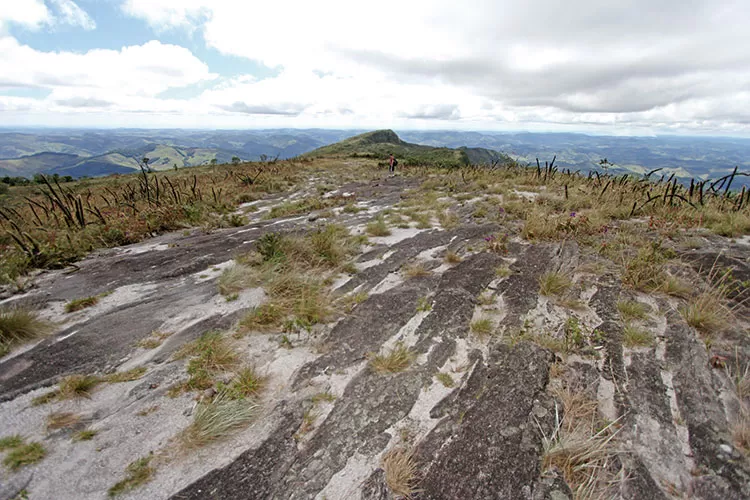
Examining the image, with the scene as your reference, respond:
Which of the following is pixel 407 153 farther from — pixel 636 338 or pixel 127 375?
pixel 127 375

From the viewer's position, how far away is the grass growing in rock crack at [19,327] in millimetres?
4426

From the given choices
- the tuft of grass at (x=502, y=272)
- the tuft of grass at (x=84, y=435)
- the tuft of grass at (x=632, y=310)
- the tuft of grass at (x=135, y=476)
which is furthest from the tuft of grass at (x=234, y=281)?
the tuft of grass at (x=632, y=310)

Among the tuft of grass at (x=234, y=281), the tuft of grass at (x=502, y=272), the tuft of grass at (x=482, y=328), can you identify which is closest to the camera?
the tuft of grass at (x=482, y=328)

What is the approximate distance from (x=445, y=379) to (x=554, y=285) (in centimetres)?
287

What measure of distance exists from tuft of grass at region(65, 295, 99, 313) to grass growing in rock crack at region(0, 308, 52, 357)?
51 cm

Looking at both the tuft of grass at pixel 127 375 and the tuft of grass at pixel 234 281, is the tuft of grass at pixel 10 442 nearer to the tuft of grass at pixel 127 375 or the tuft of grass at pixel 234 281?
the tuft of grass at pixel 127 375

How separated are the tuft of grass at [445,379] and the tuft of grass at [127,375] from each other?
12.0 feet

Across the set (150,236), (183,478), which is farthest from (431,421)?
(150,236)

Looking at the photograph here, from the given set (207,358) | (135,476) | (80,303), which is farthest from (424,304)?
(80,303)

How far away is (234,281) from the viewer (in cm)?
594

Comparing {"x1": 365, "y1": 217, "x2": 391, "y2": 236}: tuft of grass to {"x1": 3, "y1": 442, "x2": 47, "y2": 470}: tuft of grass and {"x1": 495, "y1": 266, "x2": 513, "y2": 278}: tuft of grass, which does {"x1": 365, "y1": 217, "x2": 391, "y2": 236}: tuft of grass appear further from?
{"x1": 3, "y1": 442, "x2": 47, "y2": 470}: tuft of grass

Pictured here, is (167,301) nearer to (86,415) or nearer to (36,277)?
(86,415)

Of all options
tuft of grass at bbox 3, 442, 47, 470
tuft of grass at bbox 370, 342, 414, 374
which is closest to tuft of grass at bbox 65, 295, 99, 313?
tuft of grass at bbox 3, 442, 47, 470

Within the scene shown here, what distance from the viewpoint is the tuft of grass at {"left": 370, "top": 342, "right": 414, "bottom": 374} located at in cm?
415
